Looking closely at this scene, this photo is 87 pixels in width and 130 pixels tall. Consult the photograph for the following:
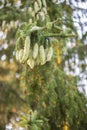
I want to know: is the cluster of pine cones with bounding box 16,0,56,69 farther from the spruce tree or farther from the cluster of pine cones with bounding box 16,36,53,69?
the spruce tree

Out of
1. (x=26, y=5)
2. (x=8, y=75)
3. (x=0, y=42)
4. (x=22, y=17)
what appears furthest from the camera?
(x=8, y=75)

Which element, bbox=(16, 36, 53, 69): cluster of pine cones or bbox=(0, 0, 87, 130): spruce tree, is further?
bbox=(0, 0, 87, 130): spruce tree

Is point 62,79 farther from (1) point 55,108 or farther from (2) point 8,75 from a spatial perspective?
(2) point 8,75

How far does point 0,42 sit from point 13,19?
4.37 m

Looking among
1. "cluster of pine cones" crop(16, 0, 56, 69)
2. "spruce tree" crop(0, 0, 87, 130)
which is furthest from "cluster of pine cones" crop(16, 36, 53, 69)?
"spruce tree" crop(0, 0, 87, 130)

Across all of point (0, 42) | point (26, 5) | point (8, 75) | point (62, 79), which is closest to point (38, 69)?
point (62, 79)

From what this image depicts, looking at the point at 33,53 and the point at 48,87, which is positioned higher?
the point at 33,53

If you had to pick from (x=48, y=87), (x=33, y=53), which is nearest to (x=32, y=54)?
(x=33, y=53)

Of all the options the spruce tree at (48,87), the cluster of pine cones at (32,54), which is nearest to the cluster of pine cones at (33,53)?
the cluster of pine cones at (32,54)

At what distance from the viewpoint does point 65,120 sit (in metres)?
4.04

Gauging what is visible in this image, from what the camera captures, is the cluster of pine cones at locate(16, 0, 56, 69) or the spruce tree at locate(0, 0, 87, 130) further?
the spruce tree at locate(0, 0, 87, 130)

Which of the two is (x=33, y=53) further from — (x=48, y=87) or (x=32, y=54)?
(x=48, y=87)

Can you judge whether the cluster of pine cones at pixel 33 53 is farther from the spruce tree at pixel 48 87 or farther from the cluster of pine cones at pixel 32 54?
the spruce tree at pixel 48 87

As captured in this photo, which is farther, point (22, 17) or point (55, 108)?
point (22, 17)
